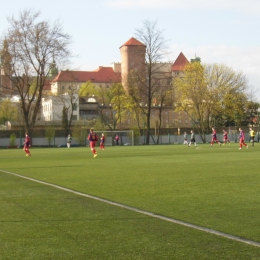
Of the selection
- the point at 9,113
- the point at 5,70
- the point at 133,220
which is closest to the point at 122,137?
the point at 5,70

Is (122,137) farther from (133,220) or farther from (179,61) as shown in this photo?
(179,61)

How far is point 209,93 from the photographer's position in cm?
8156

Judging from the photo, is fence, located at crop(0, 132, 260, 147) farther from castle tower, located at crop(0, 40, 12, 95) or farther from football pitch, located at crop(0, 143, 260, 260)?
football pitch, located at crop(0, 143, 260, 260)

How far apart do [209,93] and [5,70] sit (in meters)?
34.6

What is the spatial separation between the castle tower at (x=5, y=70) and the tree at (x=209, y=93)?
98.6ft

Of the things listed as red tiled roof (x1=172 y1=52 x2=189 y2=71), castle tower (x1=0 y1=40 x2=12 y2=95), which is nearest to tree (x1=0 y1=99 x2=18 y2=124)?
castle tower (x1=0 y1=40 x2=12 y2=95)

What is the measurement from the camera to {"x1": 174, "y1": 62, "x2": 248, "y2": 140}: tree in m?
81.4

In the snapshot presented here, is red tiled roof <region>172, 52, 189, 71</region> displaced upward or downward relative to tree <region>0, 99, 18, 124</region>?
upward

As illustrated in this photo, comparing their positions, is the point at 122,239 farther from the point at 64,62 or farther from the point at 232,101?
the point at 232,101

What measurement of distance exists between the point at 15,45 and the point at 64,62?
6.01 meters

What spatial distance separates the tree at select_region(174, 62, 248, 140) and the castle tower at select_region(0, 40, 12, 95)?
30.1 m

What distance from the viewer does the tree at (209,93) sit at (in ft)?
267

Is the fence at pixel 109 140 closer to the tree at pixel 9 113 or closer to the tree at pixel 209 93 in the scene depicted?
the tree at pixel 209 93

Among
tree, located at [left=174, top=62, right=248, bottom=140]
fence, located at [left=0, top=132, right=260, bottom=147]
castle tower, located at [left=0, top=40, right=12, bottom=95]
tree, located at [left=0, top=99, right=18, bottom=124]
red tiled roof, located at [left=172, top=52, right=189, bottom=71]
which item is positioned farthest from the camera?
red tiled roof, located at [left=172, top=52, right=189, bottom=71]
